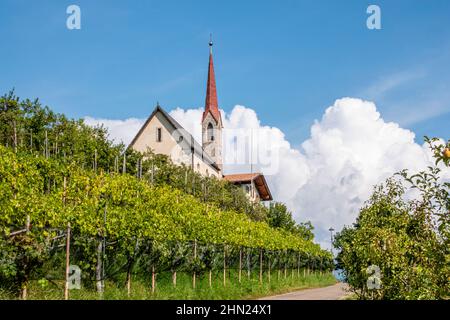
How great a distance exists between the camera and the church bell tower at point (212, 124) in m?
67.8

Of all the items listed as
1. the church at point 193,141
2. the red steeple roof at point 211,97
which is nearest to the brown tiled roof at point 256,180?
the church at point 193,141

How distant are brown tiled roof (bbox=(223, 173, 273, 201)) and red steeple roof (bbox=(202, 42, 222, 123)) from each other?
691 cm

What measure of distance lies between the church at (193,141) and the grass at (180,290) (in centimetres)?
1997

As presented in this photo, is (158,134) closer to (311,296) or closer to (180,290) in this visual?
(311,296)

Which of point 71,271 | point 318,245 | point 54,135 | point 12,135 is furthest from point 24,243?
point 318,245

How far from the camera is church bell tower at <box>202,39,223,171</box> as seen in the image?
6781cm

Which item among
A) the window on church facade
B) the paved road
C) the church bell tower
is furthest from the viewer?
the church bell tower

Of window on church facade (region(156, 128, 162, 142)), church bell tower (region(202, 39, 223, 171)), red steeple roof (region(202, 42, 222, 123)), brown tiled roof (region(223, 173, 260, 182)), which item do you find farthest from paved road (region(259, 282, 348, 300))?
red steeple roof (region(202, 42, 222, 123))

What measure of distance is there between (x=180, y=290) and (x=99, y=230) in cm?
381

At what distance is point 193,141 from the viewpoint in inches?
2315

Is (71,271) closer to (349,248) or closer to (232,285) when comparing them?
(349,248)

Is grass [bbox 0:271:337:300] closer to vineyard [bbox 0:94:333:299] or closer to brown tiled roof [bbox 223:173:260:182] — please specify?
vineyard [bbox 0:94:333:299]

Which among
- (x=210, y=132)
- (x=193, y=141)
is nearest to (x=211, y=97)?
(x=210, y=132)
